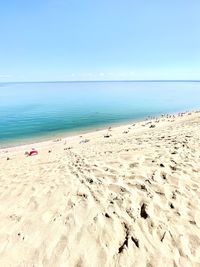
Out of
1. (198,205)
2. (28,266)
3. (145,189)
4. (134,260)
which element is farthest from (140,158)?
(28,266)

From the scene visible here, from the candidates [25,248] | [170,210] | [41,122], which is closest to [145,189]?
[170,210]

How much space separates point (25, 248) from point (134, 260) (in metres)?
2.11

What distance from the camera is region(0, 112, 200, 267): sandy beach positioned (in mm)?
4359

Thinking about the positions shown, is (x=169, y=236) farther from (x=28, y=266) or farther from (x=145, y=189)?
(x=28, y=266)

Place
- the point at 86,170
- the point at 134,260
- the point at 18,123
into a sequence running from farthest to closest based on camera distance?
the point at 18,123, the point at 86,170, the point at 134,260

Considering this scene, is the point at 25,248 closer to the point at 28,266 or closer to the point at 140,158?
the point at 28,266

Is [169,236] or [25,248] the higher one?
[25,248]

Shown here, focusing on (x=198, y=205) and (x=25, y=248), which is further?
(x=198, y=205)

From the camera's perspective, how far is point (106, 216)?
5.43m

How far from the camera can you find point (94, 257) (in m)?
4.32

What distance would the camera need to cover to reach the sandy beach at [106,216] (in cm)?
436

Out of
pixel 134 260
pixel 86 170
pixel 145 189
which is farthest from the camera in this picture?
pixel 86 170

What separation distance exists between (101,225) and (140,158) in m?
4.63

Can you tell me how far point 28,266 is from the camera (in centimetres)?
421
